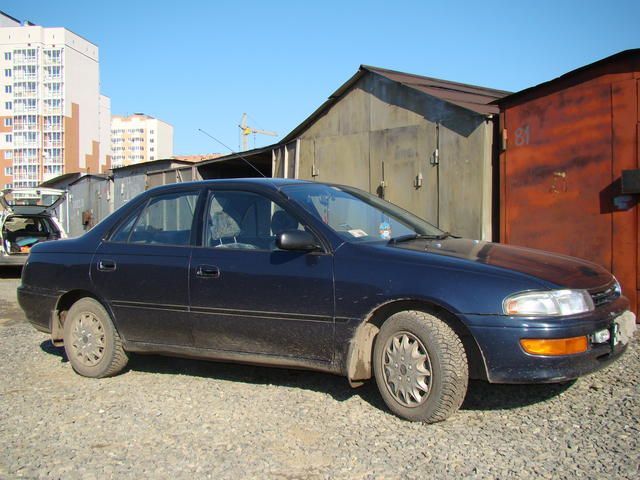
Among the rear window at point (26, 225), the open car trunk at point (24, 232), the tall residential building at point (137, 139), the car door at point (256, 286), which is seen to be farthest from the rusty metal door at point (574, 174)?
the tall residential building at point (137, 139)

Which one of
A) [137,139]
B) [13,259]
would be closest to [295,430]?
[13,259]

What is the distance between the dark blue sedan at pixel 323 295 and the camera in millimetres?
3500

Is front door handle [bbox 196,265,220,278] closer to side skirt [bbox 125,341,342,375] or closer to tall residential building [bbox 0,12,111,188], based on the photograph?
side skirt [bbox 125,341,342,375]

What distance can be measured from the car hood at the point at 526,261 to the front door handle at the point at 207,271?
125 centimetres

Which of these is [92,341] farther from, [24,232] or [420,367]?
[24,232]

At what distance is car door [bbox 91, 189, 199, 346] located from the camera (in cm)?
450

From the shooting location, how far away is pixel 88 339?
5.00 m

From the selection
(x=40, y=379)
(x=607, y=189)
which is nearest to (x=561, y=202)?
(x=607, y=189)

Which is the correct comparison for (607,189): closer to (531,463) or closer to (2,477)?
(531,463)

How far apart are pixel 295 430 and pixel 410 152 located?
6.18 m

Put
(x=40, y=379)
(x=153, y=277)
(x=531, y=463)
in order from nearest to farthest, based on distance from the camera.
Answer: (x=531, y=463) → (x=153, y=277) → (x=40, y=379)

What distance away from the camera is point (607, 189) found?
6.60m

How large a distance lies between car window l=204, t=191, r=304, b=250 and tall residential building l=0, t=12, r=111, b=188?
103m

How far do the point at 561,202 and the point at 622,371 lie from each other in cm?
294
